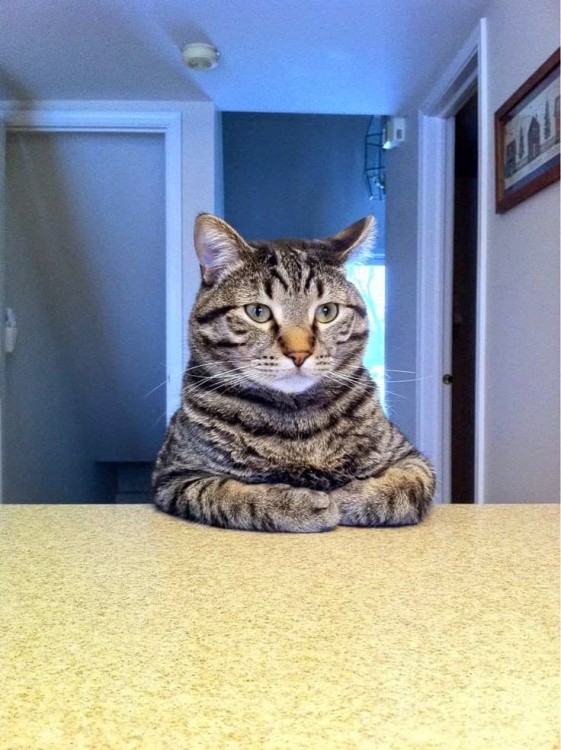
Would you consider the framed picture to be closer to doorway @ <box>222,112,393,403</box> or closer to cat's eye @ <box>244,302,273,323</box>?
cat's eye @ <box>244,302,273,323</box>

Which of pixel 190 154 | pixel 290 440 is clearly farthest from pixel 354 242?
pixel 190 154

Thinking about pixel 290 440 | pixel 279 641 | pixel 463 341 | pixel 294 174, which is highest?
pixel 294 174

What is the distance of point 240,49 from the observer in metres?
1.98

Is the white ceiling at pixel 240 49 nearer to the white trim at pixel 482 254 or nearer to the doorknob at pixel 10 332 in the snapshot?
the white trim at pixel 482 254

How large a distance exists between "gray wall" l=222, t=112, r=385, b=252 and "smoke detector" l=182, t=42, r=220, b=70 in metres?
1.69

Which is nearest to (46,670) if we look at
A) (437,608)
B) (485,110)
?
(437,608)

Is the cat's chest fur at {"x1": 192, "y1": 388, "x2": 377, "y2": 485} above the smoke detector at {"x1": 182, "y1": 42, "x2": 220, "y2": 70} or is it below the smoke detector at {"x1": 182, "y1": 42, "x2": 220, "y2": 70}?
below

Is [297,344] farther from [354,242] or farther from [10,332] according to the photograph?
[10,332]

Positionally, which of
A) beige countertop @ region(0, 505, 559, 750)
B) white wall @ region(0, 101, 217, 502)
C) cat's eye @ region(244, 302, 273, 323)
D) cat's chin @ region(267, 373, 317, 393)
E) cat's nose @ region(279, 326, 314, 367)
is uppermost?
white wall @ region(0, 101, 217, 502)

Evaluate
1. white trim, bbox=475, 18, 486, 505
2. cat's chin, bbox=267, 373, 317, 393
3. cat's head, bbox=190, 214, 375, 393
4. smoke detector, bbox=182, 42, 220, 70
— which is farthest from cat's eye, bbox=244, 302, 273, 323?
smoke detector, bbox=182, 42, 220, 70

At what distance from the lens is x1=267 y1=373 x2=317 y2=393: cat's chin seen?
0.90 m

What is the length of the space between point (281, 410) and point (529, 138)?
3.12 feet

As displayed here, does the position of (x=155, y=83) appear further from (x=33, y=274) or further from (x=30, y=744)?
(x=30, y=744)

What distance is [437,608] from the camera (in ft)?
1.79
